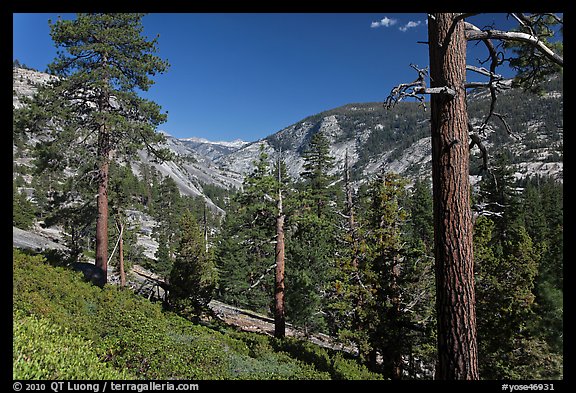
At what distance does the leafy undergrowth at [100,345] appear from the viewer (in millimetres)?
4016

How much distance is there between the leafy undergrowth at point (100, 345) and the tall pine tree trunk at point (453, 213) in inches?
161

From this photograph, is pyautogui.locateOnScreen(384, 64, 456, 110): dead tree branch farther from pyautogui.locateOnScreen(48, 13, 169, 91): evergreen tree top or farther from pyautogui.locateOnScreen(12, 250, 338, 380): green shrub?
pyautogui.locateOnScreen(48, 13, 169, 91): evergreen tree top

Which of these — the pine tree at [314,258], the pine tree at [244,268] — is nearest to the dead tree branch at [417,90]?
the pine tree at [244,268]

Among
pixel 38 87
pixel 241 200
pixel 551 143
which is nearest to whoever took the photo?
pixel 38 87

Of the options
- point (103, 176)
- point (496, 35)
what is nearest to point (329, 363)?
point (496, 35)

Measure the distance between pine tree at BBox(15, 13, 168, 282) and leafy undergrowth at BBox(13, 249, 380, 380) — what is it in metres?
4.41

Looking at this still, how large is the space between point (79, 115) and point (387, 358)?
595 inches

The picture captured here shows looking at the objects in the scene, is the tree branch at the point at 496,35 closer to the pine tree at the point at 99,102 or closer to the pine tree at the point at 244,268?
the pine tree at the point at 99,102

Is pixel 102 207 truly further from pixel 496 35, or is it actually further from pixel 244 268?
pixel 244 268

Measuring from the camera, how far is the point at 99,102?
13.0 metres

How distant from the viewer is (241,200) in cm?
1602
